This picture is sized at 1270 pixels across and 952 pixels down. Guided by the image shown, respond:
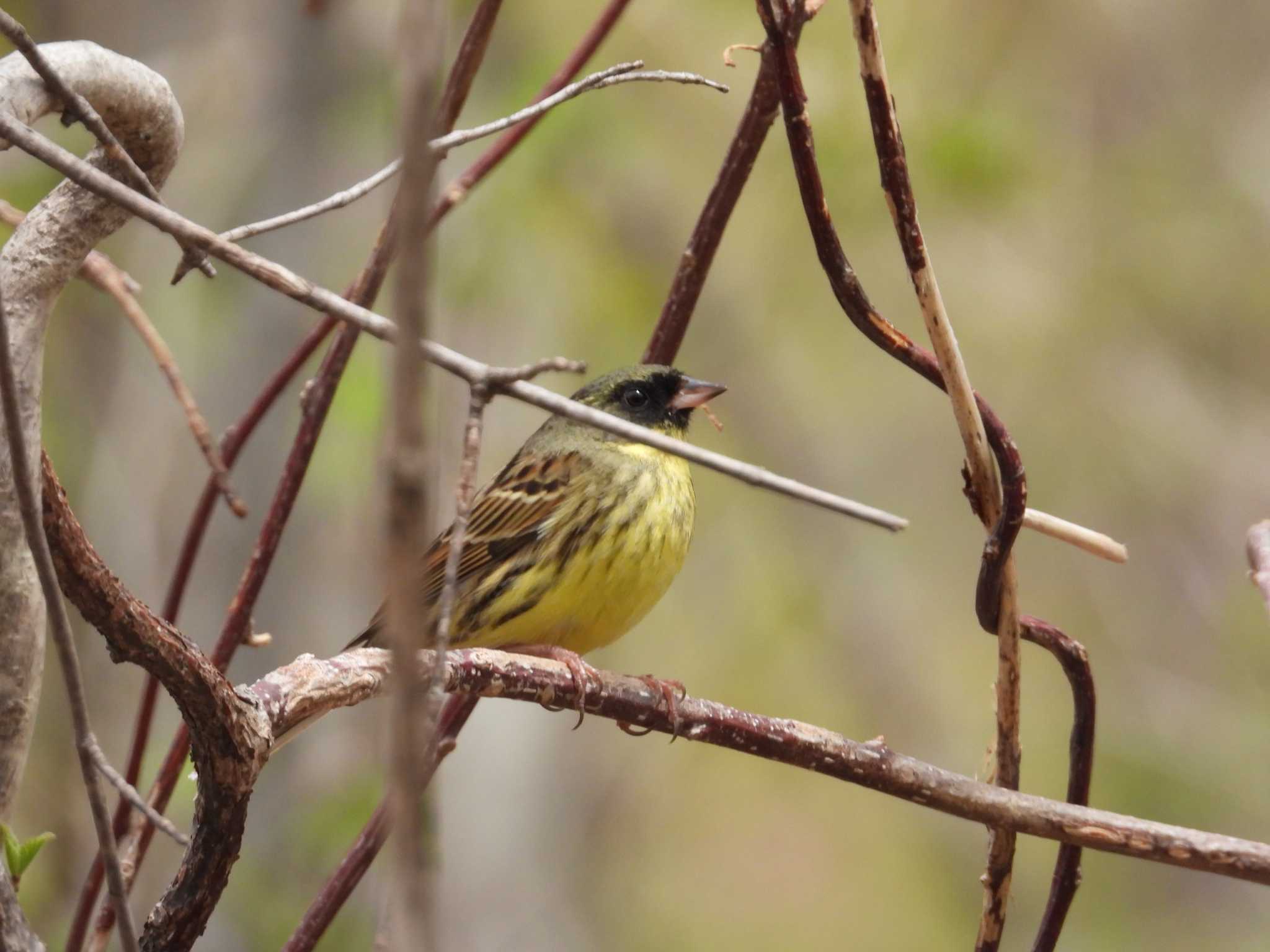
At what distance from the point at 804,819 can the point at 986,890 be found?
852cm

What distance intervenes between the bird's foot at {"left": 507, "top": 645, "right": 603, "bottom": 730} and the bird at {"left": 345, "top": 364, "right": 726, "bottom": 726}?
0.01m

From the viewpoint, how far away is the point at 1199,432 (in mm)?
6773

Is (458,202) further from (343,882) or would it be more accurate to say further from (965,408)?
(343,882)

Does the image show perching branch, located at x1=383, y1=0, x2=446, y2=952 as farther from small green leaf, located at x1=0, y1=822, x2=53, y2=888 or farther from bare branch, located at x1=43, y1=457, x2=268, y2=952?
small green leaf, located at x1=0, y1=822, x2=53, y2=888

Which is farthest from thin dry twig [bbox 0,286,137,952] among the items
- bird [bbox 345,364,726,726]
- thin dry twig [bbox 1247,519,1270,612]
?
bird [bbox 345,364,726,726]

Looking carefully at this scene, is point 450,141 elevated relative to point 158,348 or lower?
elevated

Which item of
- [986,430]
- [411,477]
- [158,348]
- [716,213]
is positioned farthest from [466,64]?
[411,477]

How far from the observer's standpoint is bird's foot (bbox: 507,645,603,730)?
242 centimetres

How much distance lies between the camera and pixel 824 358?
26.1 ft

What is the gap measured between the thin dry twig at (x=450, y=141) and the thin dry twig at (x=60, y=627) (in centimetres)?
35

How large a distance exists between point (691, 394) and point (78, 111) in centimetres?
276

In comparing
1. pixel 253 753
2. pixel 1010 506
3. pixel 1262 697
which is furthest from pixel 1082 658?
pixel 1262 697

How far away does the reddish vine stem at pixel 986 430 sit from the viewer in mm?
2150

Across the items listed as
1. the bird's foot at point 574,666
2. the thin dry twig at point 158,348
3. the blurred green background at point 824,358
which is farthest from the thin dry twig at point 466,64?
the blurred green background at point 824,358
